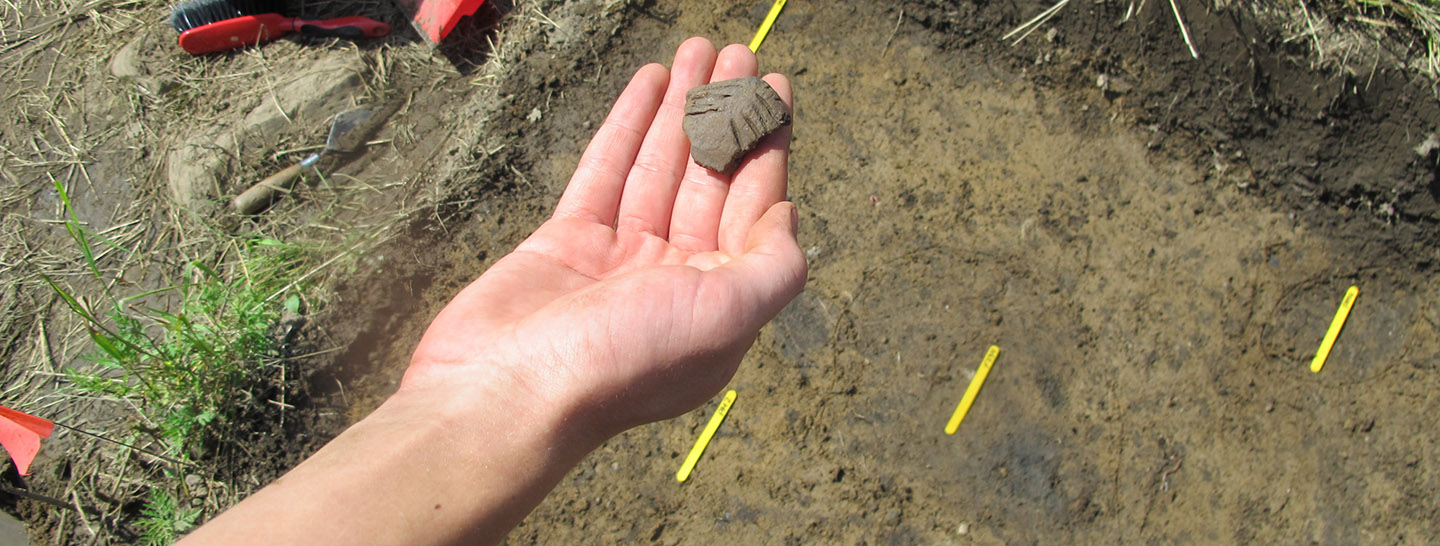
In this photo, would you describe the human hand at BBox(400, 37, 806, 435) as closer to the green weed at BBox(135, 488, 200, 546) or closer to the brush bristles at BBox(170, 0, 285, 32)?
the green weed at BBox(135, 488, 200, 546)

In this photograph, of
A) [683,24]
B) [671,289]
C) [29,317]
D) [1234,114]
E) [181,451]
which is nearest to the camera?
[671,289]

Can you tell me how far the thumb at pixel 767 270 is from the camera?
1.78 m

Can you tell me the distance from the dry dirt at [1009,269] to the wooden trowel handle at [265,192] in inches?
3.6

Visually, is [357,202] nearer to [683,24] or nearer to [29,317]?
[29,317]

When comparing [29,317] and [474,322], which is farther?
[29,317]

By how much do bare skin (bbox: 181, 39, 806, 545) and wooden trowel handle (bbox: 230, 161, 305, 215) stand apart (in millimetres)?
1476

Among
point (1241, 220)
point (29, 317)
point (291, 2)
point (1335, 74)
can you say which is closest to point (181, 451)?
point (29, 317)

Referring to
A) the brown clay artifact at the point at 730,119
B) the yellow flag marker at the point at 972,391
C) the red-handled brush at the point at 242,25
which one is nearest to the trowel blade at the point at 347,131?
the red-handled brush at the point at 242,25

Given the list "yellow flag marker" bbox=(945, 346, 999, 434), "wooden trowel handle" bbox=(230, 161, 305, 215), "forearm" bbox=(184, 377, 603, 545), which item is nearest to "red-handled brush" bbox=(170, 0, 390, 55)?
"wooden trowel handle" bbox=(230, 161, 305, 215)

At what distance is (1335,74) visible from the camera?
9.80 ft

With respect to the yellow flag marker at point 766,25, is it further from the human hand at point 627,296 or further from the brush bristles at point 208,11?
the brush bristles at point 208,11

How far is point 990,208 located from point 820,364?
36.9 inches

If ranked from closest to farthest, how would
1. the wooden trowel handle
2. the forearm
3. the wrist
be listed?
the forearm → the wrist → the wooden trowel handle

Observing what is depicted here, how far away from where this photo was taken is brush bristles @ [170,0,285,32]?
10.4ft
